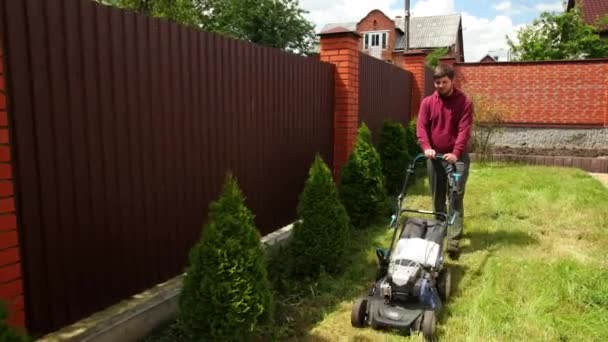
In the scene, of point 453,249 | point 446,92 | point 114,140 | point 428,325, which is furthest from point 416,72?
point 114,140

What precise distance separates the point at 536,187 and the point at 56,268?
7257 millimetres

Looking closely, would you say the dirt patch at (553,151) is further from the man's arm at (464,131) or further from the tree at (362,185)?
the man's arm at (464,131)

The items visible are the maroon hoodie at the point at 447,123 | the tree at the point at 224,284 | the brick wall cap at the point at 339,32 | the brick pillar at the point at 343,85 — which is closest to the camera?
the tree at the point at 224,284

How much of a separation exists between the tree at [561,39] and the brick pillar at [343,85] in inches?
667

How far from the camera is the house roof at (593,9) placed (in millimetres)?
20575

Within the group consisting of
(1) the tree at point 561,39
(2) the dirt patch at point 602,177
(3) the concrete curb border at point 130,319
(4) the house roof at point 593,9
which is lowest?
(2) the dirt patch at point 602,177

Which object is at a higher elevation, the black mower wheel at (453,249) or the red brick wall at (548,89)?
the red brick wall at (548,89)

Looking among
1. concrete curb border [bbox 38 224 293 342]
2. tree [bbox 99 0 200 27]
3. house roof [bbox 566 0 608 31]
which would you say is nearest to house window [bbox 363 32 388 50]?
house roof [bbox 566 0 608 31]

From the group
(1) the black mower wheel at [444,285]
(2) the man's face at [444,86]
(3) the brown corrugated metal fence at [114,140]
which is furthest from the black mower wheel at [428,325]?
(2) the man's face at [444,86]

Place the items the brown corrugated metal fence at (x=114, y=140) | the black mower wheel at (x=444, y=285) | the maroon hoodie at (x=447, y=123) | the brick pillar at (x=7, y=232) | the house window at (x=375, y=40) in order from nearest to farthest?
the brick pillar at (x=7, y=232)
the brown corrugated metal fence at (x=114, y=140)
the black mower wheel at (x=444, y=285)
the maroon hoodie at (x=447, y=123)
the house window at (x=375, y=40)

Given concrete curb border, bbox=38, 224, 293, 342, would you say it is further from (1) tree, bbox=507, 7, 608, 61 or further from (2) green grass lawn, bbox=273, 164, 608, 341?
(1) tree, bbox=507, 7, 608, 61

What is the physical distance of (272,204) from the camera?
4.91m

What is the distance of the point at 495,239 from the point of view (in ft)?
16.1

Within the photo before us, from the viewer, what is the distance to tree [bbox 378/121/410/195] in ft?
24.1
